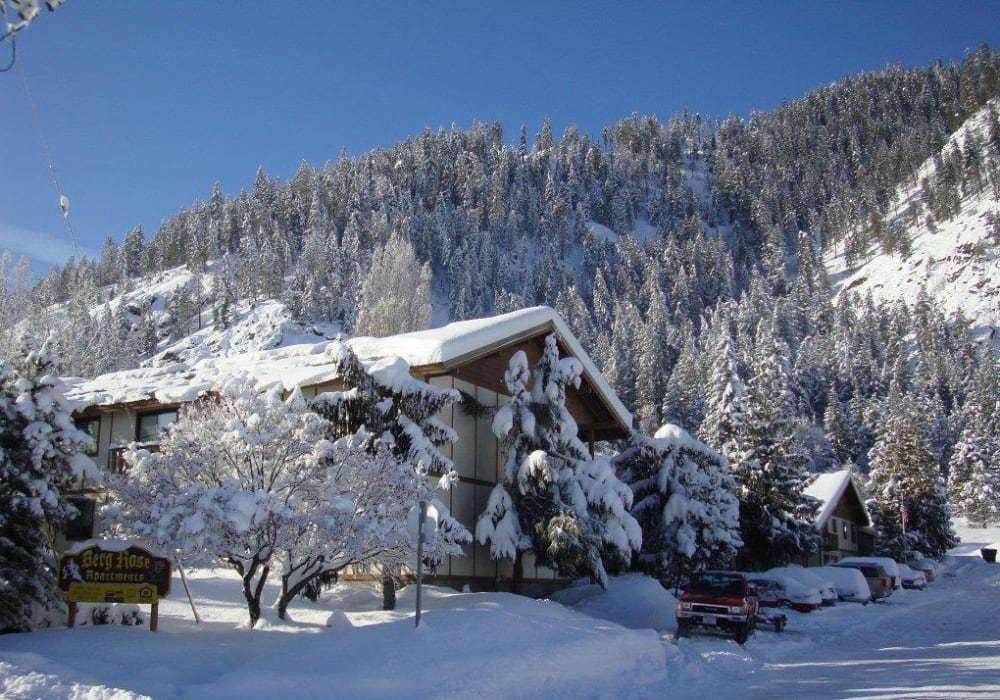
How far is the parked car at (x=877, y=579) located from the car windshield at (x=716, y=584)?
17.9m

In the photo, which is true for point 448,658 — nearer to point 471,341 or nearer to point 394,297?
point 471,341

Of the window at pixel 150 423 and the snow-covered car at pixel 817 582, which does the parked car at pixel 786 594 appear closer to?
the snow-covered car at pixel 817 582

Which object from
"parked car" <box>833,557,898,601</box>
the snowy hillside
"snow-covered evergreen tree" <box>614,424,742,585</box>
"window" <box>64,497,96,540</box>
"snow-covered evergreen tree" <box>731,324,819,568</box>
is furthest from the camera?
the snowy hillside

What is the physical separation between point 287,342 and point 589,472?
84392mm

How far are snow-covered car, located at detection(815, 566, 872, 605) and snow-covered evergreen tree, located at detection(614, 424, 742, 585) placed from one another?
8.56 meters

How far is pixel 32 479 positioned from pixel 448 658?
8.52m

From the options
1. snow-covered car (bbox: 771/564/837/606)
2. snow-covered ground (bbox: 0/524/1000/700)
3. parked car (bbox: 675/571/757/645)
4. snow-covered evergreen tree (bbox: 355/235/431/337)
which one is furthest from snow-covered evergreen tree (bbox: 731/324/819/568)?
snow-covered evergreen tree (bbox: 355/235/431/337)

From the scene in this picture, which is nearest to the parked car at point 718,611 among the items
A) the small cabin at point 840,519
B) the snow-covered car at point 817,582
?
the snow-covered car at point 817,582

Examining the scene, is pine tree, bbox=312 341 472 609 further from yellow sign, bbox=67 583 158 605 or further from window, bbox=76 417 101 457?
window, bbox=76 417 101 457

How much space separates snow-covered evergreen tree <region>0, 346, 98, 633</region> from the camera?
14383mm

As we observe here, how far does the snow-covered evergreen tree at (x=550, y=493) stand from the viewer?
67.8ft

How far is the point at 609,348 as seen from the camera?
102 m

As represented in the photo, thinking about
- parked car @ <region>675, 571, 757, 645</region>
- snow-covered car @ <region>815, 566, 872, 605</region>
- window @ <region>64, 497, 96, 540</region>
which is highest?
window @ <region>64, 497, 96, 540</region>

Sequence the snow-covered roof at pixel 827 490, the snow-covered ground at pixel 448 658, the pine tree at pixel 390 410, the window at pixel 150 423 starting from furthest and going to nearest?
1. the snow-covered roof at pixel 827 490
2. the window at pixel 150 423
3. the pine tree at pixel 390 410
4. the snow-covered ground at pixel 448 658
